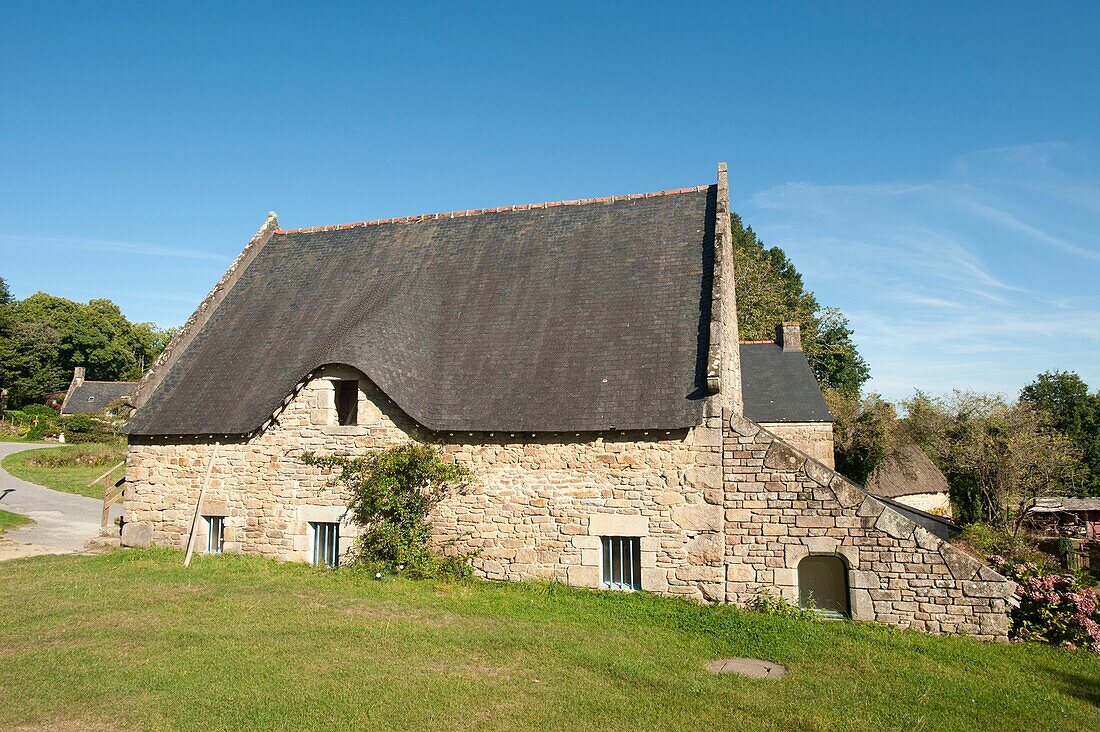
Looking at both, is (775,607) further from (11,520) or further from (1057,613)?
(11,520)

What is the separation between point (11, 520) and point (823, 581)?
2070cm

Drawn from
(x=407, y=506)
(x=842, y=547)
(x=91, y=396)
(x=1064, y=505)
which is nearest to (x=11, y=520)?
(x=407, y=506)

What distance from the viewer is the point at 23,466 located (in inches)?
1219

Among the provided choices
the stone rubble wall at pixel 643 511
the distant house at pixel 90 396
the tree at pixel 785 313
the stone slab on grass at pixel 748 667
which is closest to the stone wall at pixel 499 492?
the stone rubble wall at pixel 643 511

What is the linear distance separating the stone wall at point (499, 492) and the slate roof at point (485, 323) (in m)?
0.42

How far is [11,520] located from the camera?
1864cm

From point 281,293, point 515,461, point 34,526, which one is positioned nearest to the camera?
point 515,461

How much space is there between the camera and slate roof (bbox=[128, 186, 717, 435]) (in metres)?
12.5

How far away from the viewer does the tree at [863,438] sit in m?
26.3

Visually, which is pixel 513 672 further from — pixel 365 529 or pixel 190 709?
pixel 365 529

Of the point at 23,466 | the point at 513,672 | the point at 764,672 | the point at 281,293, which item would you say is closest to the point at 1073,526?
the point at 764,672

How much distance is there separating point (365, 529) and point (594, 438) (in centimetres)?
474

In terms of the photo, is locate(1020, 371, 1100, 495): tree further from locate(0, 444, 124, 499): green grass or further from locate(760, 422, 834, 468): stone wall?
locate(0, 444, 124, 499): green grass

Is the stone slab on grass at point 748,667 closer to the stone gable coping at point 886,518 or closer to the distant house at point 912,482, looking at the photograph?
the stone gable coping at point 886,518
